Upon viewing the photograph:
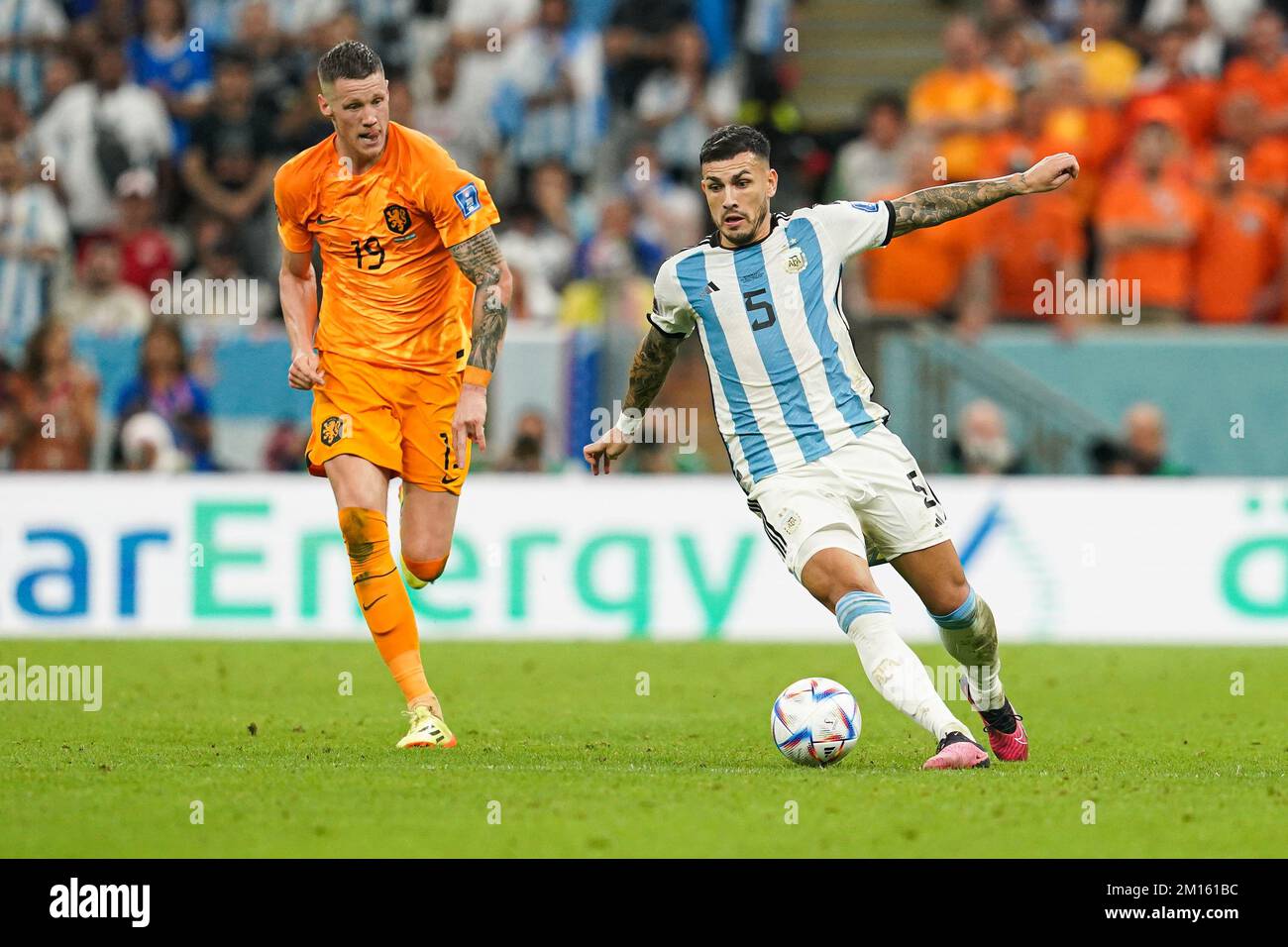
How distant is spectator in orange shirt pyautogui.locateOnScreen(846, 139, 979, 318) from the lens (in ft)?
55.4

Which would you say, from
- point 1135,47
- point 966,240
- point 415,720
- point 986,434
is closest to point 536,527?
point 986,434

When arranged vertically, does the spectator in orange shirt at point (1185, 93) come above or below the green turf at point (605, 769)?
above

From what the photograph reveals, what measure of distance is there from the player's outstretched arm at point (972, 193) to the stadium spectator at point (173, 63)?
38.1ft

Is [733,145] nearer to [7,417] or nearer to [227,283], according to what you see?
[7,417]

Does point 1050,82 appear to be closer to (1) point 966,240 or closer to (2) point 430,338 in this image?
(1) point 966,240

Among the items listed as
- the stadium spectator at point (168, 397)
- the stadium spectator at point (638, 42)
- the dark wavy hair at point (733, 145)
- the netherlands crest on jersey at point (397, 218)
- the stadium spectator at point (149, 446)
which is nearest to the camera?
the dark wavy hair at point (733, 145)

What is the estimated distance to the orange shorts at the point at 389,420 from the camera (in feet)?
28.8

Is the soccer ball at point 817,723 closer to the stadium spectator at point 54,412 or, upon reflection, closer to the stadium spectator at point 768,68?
the stadium spectator at point 54,412

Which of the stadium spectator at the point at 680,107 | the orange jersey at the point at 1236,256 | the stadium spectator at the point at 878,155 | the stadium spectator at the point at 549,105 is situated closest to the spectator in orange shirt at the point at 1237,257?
the orange jersey at the point at 1236,256

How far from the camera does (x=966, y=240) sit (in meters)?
16.9

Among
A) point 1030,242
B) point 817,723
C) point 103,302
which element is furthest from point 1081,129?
point 817,723

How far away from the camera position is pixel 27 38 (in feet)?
63.4

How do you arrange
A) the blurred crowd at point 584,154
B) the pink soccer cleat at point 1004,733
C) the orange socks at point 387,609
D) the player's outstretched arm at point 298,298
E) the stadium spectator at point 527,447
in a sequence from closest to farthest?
the pink soccer cleat at point 1004,733 → the orange socks at point 387,609 → the player's outstretched arm at point 298,298 → the stadium spectator at point 527,447 → the blurred crowd at point 584,154

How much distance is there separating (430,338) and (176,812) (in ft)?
9.55
